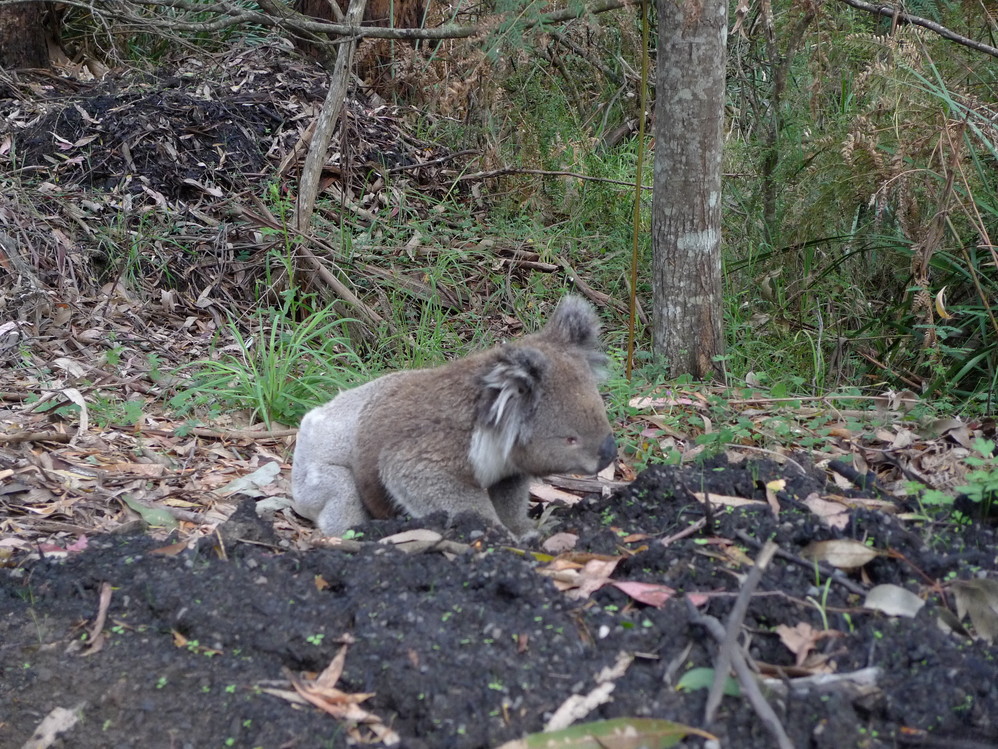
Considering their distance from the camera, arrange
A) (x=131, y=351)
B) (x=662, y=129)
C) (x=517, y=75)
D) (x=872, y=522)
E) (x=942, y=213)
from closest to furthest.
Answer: (x=872, y=522)
(x=942, y=213)
(x=662, y=129)
(x=131, y=351)
(x=517, y=75)

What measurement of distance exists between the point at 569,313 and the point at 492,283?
3142 mm

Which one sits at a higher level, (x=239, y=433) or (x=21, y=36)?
(x=21, y=36)

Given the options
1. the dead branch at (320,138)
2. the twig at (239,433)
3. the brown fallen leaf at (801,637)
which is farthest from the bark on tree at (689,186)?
the brown fallen leaf at (801,637)

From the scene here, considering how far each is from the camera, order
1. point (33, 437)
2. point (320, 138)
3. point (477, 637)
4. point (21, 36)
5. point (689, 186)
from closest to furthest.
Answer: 1. point (477, 637)
2. point (33, 437)
3. point (689, 186)
4. point (320, 138)
5. point (21, 36)

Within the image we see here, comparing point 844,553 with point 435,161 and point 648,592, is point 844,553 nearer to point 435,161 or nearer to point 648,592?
point 648,592

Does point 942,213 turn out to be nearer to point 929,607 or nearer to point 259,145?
point 929,607

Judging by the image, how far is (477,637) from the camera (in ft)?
7.96

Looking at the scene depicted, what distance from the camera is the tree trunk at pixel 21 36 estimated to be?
808cm

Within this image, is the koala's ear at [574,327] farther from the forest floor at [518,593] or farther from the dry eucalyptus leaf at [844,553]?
the dry eucalyptus leaf at [844,553]

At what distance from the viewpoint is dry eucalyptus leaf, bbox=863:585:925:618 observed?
2.43 m

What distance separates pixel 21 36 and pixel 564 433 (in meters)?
7.09

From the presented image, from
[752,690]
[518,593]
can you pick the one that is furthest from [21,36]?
[752,690]

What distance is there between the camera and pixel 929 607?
243 centimetres

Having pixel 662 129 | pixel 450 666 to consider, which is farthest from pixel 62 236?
pixel 450 666
